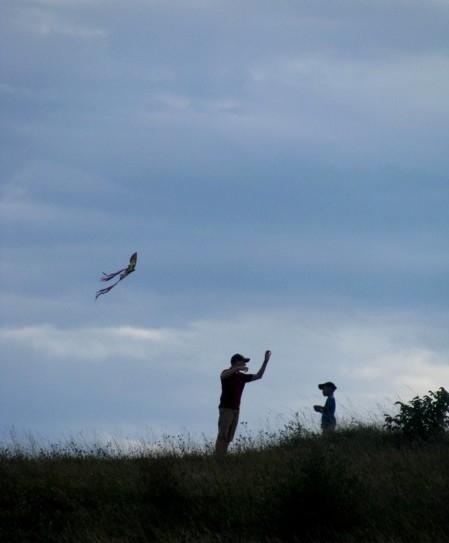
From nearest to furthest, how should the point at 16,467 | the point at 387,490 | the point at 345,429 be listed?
the point at 387,490 < the point at 16,467 < the point at 345,429

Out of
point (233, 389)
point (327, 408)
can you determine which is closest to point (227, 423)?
point (233, 389)

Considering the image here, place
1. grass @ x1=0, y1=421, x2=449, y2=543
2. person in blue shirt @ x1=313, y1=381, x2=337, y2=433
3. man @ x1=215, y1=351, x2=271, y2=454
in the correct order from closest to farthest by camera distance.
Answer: grass @ x1=0, y1=421, x2=449, y2=543 < man @ x1=215, y1=351, x2=271, y2=454 < person in blue shirt @ x1=313, y1=381, x2=337, y2=433

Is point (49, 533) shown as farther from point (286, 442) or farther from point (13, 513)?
point (286, 442)

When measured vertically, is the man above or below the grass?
above

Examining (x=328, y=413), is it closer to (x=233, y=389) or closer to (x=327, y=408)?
(x=327, y=408)

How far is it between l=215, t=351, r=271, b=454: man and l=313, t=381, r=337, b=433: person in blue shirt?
74.1 inches

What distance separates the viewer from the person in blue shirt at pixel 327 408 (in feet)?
67.1

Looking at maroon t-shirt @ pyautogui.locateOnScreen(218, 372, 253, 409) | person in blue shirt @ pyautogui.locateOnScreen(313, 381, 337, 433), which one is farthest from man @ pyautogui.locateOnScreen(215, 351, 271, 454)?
person in blue shirt @ pyautogui.locateOnScreen(313, 381, 337, 433)

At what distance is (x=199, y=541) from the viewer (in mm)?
15820

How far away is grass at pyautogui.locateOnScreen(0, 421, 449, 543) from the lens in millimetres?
16422

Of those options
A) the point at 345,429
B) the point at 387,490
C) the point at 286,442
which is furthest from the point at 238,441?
the point at 387,490

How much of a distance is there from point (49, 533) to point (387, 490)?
16.7 ft

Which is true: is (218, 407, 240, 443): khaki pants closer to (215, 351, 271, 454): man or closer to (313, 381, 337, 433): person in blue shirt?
(215, 351, 271, 454): man

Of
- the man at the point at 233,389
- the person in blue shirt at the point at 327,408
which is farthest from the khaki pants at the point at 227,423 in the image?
the person in blue shirt at the point at 327,408
